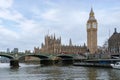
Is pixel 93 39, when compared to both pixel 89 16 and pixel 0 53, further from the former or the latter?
pixel 0 53

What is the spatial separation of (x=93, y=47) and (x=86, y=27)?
15126mm

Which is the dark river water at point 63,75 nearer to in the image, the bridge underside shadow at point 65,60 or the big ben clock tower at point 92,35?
the bridge underside shadow at point 65,60

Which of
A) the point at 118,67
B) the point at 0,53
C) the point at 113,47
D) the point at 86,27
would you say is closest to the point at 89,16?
the point at 86,27

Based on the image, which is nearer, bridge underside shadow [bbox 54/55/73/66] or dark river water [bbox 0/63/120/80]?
dark river water [bbox 0/63/120/80]

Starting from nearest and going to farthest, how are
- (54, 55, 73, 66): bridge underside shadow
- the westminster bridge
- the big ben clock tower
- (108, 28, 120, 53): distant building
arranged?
the westminster bridge
(54, 55, 73, 66): bridge underside shadow
(108, 28, 120, 53): distant building
the big ben clock tower

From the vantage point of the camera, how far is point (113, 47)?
6319 inches

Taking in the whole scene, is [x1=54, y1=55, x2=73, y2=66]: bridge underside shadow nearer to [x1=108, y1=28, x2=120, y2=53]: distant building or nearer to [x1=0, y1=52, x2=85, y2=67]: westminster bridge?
[x1=0, y1=52, x2=85, y2=67]: westminster bridge

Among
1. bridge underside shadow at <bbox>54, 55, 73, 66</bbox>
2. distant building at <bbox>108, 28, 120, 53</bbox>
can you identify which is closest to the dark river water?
bridge underside shadow at <bbox>54, 55, 73, 66</bbox>

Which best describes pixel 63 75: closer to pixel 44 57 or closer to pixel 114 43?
pixel 44 57

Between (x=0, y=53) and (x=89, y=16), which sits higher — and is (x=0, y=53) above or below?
below

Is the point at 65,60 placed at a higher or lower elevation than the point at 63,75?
higher

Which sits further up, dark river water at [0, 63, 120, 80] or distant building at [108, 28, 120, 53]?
distant building at [108, 28, 120, 53]

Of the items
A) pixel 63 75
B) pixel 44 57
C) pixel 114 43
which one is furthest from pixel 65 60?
pixel 63 75

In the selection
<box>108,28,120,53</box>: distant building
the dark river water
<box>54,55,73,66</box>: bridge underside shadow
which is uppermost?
<box>108,28,120,53</box>: distant building
